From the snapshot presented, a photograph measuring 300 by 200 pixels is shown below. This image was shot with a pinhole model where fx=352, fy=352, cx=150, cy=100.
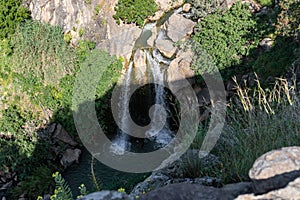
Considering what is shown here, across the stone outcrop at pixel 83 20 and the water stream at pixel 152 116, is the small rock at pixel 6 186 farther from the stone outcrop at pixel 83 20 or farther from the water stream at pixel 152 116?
the stone outcrop at pixel 83 20

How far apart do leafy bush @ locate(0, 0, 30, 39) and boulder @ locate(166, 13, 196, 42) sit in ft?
12.2

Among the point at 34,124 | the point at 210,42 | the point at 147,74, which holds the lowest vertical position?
the point at 34,124

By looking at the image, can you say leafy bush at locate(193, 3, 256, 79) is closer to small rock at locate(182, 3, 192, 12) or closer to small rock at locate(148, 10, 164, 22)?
small rock at locate(182, 3, 192, 12)

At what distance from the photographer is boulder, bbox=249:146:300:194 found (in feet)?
5.88

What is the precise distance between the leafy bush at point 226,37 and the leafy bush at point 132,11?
1.54 m

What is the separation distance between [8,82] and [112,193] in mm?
7631

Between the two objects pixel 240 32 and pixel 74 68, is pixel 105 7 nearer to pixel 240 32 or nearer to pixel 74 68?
pixel 74 68

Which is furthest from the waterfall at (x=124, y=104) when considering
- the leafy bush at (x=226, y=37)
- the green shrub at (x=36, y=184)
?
the green shrub at (x=36, y=184)

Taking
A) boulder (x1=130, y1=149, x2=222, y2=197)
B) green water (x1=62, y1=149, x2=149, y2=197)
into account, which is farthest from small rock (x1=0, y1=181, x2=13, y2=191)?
boulder (x1=130, y1=149, x2=222, y2=197)

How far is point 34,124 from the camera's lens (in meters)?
8.41

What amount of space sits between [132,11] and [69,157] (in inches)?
160

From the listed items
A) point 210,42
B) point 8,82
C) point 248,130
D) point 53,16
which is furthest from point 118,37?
point 248,130

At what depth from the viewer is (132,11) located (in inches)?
361

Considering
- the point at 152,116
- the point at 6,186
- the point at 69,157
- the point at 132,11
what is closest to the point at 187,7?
the point at 132,11
